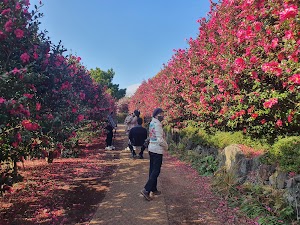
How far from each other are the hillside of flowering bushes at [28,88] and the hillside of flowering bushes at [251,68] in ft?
10.8

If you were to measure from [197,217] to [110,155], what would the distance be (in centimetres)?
679

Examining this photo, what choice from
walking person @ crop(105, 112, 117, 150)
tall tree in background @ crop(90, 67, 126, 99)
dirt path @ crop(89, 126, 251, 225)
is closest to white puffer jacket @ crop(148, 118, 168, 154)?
dirt path @ crop(89, 126, 251, 225)

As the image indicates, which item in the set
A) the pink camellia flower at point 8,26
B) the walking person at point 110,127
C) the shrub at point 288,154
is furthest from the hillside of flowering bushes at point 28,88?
the walking person at point 110,127

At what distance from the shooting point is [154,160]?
5.61 m

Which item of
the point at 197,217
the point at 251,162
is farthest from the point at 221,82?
the point at 197,217

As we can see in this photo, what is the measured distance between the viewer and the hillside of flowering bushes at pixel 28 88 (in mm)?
3766

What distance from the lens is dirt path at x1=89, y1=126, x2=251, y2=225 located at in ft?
15.0

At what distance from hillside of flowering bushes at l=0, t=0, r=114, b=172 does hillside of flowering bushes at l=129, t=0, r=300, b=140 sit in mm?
3278

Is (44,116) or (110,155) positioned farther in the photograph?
(110,155)

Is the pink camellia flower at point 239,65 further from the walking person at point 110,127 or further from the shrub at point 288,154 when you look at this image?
the walking person at point 110,127

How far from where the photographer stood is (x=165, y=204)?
5312 millimetres

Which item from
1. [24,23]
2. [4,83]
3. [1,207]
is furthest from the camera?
[1,207]

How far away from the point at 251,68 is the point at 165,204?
10.4 ft

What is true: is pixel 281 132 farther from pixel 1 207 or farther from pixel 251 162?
pixel 1 207
